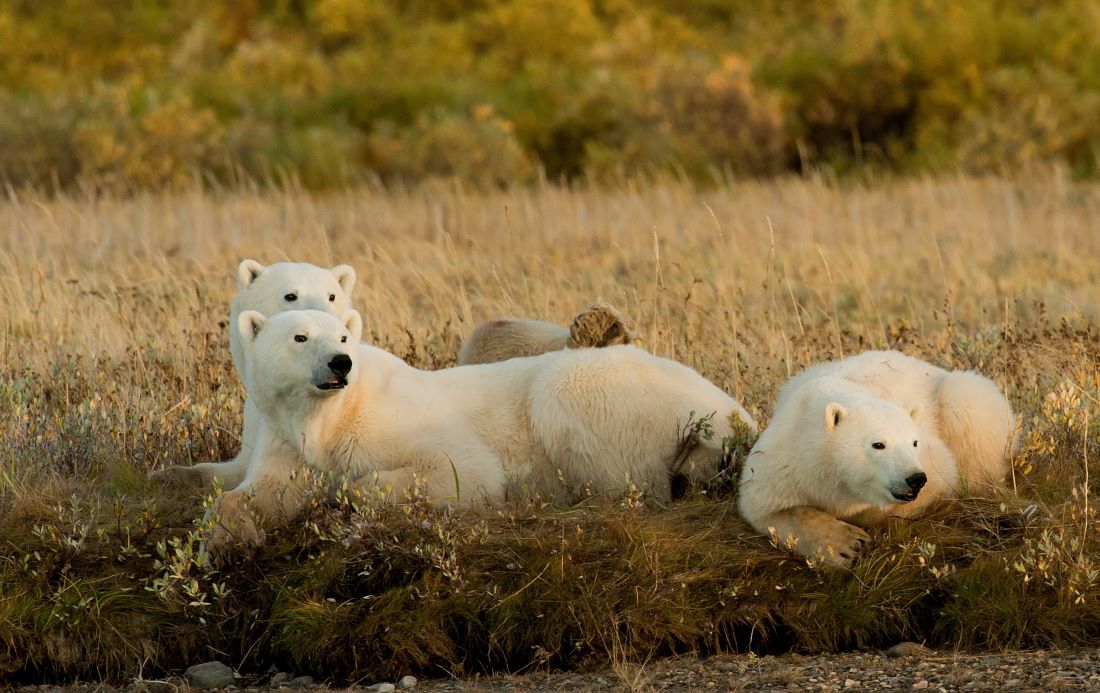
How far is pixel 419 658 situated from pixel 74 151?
1673 centimetres

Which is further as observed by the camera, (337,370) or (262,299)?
(262,299)

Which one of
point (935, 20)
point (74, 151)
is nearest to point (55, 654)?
point (74, 151)

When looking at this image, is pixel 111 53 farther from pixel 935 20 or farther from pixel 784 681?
pixel 784 681

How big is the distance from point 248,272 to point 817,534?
2795mm

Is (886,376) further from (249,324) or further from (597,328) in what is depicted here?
(249,324)

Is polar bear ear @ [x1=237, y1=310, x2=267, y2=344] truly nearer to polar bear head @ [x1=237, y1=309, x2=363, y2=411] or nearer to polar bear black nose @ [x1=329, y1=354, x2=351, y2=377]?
polar bear head @ [x1=237, y1=309, x2=363, y2=411]

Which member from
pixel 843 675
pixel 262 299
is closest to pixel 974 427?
pixel 843 675

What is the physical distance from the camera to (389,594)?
5.62m

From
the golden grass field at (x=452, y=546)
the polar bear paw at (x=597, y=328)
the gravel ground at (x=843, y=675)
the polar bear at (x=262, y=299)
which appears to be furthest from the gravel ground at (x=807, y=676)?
the polar bear paw at (x=597, y=328)

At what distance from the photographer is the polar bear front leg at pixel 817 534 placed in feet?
18.4

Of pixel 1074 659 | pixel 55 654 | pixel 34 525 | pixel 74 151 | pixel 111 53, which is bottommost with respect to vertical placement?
pixel 1074 659

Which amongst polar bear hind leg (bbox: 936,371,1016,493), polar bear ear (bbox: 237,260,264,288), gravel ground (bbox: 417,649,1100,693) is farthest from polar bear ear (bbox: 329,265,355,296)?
polar bear hind leg (bbox: 936,371,1016,493)

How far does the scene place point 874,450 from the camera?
17.5ft

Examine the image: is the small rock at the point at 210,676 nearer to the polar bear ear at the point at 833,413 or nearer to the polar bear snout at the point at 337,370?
the polar bear snout at the point at 337,370
